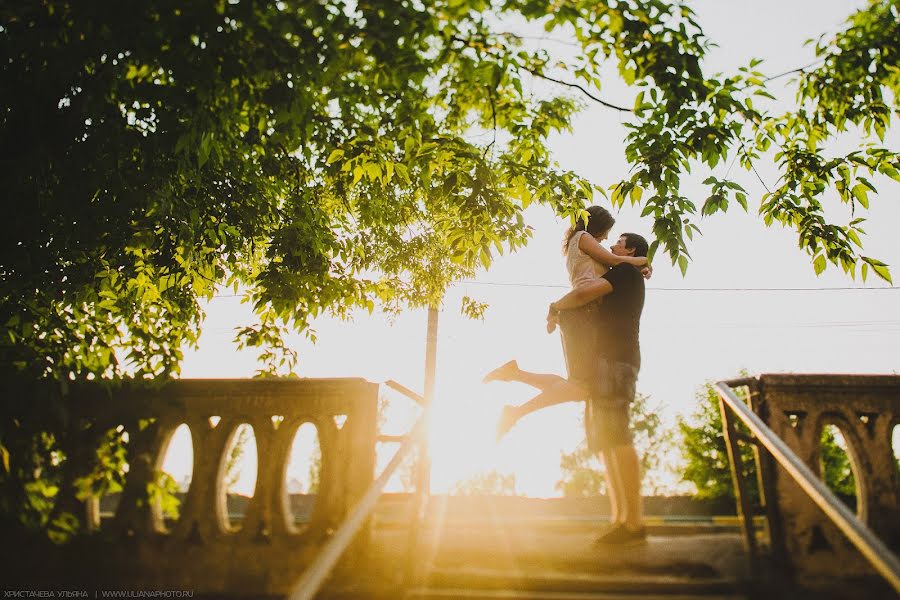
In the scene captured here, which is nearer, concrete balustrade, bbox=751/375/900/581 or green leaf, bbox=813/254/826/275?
concrete balustrade, bbox=751/375/900/581

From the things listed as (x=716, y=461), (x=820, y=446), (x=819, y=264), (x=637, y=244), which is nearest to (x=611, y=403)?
(x=820, y=446)

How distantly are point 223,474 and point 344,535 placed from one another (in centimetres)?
135

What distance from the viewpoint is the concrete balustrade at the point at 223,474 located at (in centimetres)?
294

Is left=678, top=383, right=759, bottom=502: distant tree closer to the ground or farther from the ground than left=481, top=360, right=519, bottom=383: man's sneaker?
closer to the ground

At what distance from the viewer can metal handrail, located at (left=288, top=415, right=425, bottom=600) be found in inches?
75.6

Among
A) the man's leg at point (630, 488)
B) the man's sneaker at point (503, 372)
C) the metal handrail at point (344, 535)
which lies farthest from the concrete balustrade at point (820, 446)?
the metal handrail at point (344, 535)

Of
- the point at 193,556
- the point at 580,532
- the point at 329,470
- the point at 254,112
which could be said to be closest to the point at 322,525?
the point at 329,470

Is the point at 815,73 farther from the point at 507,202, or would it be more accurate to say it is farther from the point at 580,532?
the point at 580,532

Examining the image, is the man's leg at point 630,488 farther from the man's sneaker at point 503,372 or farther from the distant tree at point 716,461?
the distant tree at point 716,461

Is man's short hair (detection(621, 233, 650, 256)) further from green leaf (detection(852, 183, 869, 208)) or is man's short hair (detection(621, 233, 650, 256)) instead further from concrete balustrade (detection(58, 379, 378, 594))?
concrete balustrade (detection(58, 379, 378, 594))

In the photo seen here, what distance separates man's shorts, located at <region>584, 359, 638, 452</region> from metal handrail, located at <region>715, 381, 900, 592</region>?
2.24 ft

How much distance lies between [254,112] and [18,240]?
2129mm

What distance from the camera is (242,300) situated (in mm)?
6637

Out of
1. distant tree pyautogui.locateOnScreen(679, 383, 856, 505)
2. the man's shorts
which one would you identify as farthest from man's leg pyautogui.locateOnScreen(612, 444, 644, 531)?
distant tree pyautogui.locateOnScreen(679, 383, 856, 505)
